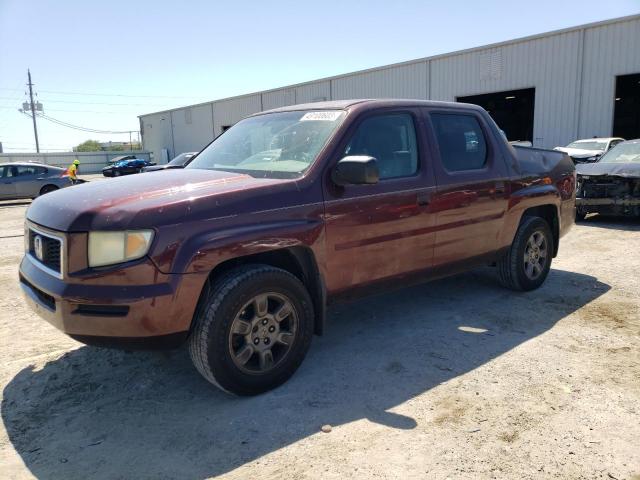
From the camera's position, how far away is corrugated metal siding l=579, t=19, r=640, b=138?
54.9 feet

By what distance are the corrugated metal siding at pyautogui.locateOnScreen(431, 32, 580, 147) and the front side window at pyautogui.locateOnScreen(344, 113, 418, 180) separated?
16.9 metres

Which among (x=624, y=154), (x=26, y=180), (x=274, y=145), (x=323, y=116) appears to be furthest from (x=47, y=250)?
(x=26, y=180)

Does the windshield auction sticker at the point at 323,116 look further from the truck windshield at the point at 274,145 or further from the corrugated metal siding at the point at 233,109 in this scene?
the corrugated metal siding at the point at 233,109

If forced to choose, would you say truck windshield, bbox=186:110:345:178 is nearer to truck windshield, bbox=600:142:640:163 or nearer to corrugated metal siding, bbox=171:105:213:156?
truck windshield, bbox=600:142:640:163

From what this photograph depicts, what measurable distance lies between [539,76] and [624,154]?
33.1 ft

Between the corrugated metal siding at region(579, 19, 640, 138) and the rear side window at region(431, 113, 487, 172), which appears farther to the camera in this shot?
the corrugated metal siding at region(579, 19, 640, 138)

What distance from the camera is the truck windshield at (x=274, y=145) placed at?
361 centimetres

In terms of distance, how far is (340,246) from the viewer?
11.6 ft

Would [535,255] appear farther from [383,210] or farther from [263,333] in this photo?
[263,333]

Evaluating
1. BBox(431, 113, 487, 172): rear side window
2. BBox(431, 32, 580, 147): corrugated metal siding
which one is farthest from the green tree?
BBox(431, 113, 487, 172): rear side window

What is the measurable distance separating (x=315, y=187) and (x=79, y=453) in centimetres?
207

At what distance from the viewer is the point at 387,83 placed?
24.9 m

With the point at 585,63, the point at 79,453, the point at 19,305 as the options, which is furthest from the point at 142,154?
the point at 79,453

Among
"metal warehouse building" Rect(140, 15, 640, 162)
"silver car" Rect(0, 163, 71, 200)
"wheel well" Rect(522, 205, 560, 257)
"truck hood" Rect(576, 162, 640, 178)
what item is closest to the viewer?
"wheel well" Rect(522, 205, 560, 257)
